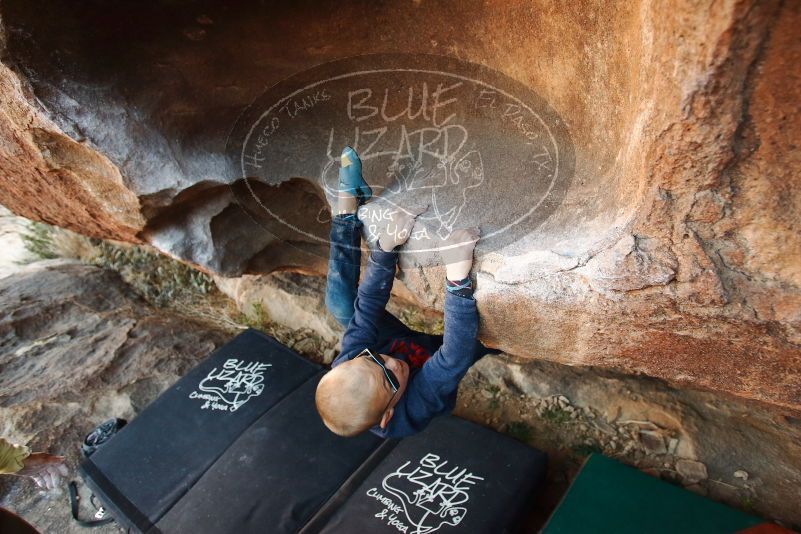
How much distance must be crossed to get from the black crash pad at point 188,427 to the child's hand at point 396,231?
1.00 m

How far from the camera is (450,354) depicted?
126cm

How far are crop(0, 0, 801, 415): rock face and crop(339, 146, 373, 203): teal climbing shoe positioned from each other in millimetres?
176

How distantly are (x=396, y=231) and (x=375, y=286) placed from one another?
156 millimetres

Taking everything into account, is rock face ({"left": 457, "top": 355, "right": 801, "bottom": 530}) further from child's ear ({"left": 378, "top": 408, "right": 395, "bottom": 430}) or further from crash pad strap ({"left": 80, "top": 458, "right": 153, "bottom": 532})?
crash pad strap ({"left": 80, "top": 458, "right": 153, "bottom": 532})

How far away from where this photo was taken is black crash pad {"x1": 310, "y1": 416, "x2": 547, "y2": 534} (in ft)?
5.35

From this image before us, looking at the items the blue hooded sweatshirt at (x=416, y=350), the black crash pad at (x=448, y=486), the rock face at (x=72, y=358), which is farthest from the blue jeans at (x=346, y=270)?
the rock face at (x=72, y=358)

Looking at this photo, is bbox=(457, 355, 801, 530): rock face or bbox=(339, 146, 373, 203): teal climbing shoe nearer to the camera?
bbox=(339, 146, 373, 203): teal climbing shoe

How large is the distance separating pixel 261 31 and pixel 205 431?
1.44 meters

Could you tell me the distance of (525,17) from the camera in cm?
127

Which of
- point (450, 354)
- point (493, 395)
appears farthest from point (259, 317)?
point (450, 354)

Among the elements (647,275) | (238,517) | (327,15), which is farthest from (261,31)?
(238,517)

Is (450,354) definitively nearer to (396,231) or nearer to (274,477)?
(396,231)

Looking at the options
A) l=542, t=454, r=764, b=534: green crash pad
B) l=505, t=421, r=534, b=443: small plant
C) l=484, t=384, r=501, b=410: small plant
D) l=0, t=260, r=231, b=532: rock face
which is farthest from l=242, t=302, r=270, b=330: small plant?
l=542, t=454, r=764, b=534: green crash pad

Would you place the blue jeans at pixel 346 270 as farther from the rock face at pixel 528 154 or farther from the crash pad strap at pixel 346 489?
the crash pad strap at pixel 346 489
